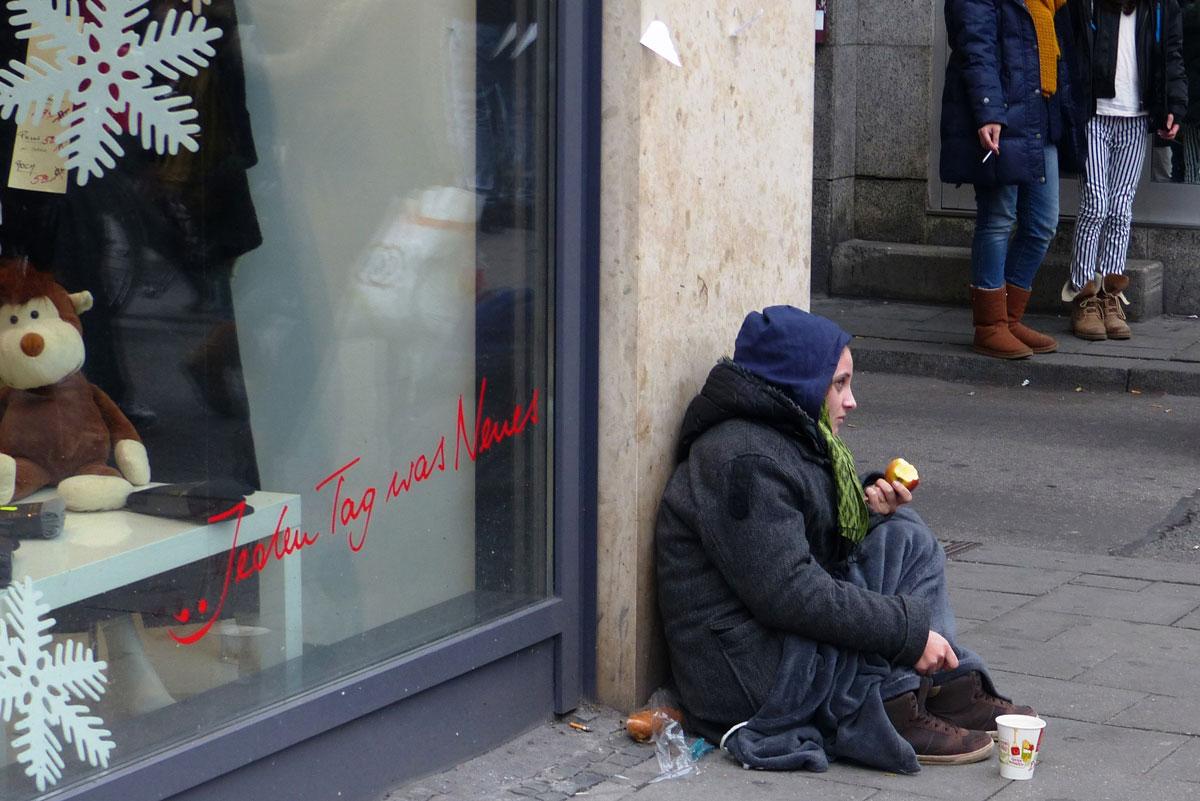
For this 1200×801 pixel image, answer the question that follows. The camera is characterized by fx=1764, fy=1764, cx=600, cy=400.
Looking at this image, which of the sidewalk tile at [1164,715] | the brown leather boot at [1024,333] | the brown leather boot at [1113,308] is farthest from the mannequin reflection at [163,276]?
the brown leather boot at [1113,308]

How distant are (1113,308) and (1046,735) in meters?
5.62

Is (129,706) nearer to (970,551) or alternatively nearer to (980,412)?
(970,551)

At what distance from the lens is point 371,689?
358 centimetres

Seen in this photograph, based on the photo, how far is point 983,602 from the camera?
5.30 m

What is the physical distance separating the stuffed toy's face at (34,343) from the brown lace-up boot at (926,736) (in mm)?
1915

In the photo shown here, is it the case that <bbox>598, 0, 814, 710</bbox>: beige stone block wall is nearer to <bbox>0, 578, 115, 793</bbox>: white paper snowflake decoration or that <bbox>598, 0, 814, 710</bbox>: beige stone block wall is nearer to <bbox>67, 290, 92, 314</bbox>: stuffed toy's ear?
<bbox>67, 290, 92, 314</bbox>: stuffed toy's ear

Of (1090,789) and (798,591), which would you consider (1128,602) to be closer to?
(1090,789)

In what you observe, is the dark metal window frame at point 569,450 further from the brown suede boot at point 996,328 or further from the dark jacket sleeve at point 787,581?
the brown suede boot at point 996,328

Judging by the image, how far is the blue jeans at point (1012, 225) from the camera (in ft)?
28.0

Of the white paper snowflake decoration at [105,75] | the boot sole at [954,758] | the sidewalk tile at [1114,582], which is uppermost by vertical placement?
the white paper snowflake decoration at [105,75]

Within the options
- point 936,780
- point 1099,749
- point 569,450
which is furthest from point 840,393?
point 1099,749

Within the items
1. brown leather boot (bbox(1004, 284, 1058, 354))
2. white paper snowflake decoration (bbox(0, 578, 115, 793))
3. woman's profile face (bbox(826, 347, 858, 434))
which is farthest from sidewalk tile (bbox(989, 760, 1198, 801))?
brown leather boot (bbox(1004, 284, 1058, 354))

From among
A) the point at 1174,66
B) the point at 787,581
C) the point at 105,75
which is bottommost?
the point at 787,581

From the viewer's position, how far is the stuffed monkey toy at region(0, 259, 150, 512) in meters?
3.04
